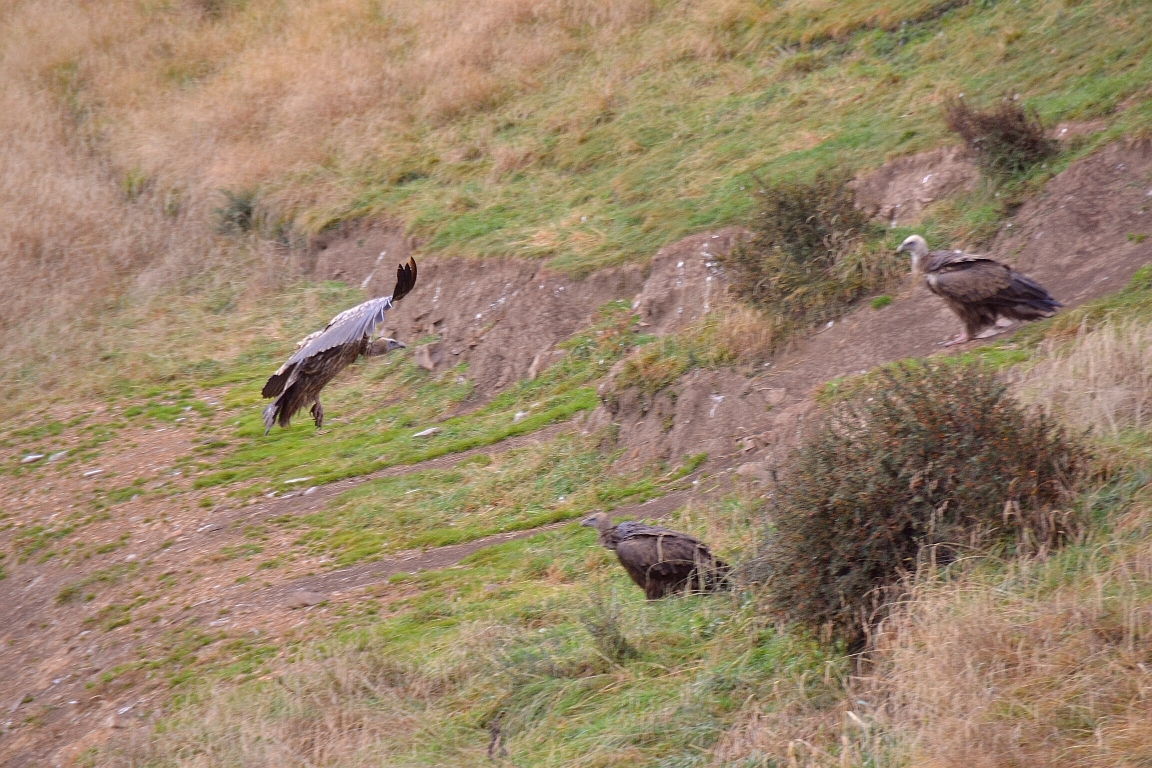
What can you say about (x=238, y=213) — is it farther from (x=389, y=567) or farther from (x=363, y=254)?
(x=389, y=567)

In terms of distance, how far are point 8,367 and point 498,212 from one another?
765cm

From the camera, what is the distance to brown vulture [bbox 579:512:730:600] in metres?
6.49

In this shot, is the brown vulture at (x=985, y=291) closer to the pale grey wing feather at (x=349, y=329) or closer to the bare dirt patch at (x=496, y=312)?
the pale grey wing feather at (x=349, y=329)

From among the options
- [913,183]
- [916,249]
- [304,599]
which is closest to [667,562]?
[304,599]

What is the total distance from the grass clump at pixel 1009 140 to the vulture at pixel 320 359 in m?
5.71

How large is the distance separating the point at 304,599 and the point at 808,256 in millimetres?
5237

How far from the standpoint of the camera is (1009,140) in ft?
32.9

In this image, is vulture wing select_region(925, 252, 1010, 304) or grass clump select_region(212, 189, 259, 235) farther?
grass clump select_region(212, 189, 259, 235)

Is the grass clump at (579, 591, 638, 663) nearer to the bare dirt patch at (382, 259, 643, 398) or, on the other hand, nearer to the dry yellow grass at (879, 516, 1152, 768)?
the dry yellow grass at (879, 516, 1152, 768)

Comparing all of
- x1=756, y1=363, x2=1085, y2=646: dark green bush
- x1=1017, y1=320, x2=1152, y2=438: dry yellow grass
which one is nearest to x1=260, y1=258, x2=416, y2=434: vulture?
x1=756, y1=363, x2=1085, y2=646: dark green bush

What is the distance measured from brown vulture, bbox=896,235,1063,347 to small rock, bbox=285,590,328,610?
517cm

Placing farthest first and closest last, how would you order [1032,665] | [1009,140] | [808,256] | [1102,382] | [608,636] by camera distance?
[808,256]
[1009,140]
[1102,382]
[608,636]
[1032,665]

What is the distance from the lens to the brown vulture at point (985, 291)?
8.12m

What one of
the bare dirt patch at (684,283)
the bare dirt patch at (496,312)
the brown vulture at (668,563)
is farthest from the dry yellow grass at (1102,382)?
the bare dirt patch at (496,312)
